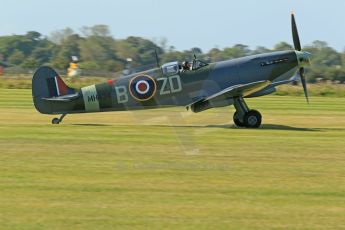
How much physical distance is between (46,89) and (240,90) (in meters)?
5.08

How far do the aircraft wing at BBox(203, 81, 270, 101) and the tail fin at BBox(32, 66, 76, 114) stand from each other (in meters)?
3.83

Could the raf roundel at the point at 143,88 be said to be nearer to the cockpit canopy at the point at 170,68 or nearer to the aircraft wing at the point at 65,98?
the cockpit canopy at the point at 170,68

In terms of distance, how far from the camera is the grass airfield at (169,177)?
7.25m

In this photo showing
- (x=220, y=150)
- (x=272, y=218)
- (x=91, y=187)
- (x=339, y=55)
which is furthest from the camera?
(x=339, y=55)

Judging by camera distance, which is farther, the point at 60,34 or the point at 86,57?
the point at 60,34

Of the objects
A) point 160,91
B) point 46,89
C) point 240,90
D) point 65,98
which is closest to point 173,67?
point 160,91

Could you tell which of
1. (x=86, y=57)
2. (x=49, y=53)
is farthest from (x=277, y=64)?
(x=49, y=53)

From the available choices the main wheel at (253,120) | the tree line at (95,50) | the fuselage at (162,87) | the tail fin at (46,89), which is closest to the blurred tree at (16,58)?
the tree line at (95,50)

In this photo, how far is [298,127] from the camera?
18.0m

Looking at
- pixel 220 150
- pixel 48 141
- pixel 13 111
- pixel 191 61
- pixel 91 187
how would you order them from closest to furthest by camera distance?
pixel 91 187 < pixel 220 150 < pixel 48 141 < pixel 191 61 < pixel 13 111

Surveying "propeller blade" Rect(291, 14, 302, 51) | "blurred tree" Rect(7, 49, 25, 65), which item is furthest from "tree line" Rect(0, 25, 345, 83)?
"propeller blade" Rect(291, 14, 302, 51)

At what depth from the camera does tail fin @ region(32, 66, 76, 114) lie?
17766 millimetres

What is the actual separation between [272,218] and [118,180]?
9.05 ft

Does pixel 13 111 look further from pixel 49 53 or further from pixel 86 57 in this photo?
pixel 49 53
